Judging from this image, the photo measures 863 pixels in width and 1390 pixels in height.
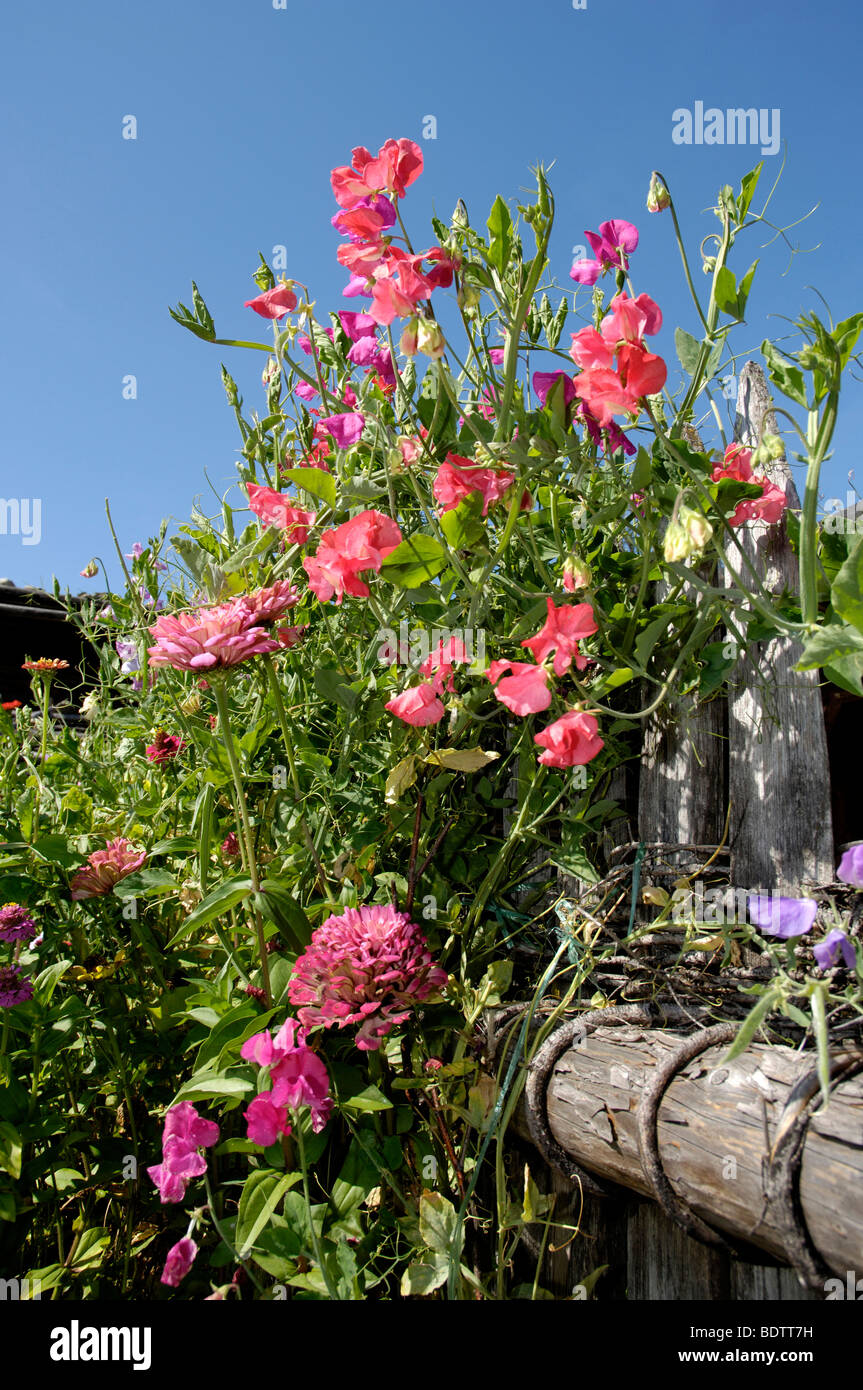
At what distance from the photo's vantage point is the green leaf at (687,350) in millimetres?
929

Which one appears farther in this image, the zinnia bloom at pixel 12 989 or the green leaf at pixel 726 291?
the zinnia bloom at pixel 12 989

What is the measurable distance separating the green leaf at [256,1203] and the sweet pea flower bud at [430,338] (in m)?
0.88

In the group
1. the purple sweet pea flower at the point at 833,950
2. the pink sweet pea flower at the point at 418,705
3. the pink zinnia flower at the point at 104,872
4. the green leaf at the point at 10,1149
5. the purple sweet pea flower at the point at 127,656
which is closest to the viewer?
the purple sweet pea flower at the point at 833,950

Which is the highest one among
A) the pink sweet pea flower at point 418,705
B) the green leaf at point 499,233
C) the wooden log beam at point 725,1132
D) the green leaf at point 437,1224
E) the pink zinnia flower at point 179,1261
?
the green leaf at point 499,233

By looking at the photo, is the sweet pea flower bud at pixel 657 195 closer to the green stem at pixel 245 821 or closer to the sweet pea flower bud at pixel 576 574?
the sweet pea flower bud at pixel 576 574

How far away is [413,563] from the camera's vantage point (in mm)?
936

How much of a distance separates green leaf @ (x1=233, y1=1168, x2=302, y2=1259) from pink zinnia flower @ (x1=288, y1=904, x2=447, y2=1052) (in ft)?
0.57

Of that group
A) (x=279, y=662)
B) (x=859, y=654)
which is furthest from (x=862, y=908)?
(x=279, y=662)

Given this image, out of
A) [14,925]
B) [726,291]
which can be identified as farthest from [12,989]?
[726,291]

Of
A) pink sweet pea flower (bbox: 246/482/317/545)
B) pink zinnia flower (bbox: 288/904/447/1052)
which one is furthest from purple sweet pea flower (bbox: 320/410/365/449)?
pink zinnia flower (bbox: 288/904/447/1052)

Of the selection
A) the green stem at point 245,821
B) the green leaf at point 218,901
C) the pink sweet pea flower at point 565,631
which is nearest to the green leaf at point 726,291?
the pink sweet pea flower at point 565,631

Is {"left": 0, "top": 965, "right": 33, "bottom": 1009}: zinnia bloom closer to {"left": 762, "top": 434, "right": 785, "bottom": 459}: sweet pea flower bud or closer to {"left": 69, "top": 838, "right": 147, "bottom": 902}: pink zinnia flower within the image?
{"left": 69, "top": 838, "right": 147, "bottom": 902}: pink zinnia flower

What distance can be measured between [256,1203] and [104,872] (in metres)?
0.49
